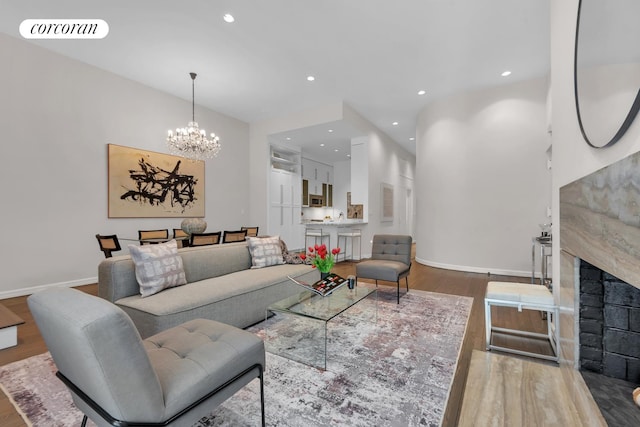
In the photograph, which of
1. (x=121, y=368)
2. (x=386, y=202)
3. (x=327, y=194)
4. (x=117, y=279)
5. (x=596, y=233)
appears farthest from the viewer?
(x=327, y=194)

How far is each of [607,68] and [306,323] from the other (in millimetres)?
2648

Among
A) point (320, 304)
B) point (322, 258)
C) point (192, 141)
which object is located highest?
point (192, 141)

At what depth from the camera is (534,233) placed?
15.2 feet

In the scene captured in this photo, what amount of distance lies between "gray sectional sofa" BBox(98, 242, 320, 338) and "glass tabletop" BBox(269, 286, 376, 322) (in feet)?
1.49

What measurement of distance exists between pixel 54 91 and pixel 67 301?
4729mm

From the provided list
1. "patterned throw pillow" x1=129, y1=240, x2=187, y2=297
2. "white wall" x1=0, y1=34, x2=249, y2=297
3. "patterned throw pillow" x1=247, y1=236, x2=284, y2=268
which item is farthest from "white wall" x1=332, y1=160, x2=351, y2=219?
"patterned throw pillow" x1=129, y1=240, x2=187, y2=297

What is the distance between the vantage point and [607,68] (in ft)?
3.17

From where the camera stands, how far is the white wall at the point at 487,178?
4.66m

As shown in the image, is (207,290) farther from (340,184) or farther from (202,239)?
(340,184)

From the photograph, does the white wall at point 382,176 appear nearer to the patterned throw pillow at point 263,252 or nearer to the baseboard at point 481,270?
the baseboard at point 481,270

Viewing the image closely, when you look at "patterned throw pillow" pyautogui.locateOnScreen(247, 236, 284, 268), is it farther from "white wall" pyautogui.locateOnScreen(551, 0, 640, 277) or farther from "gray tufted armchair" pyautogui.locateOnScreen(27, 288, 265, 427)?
"white wall" pyautogui.locateOnScreen(551, 0, 640, 277)

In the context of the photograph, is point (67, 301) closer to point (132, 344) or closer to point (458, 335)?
point (132, 344)

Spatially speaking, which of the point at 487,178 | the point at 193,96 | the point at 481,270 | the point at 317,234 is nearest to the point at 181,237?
the point at 193,96

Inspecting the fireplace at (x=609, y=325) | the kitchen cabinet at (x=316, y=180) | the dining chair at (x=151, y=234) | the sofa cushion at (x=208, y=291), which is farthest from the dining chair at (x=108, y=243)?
the kitchen cabinet at (x=316, y=180)
